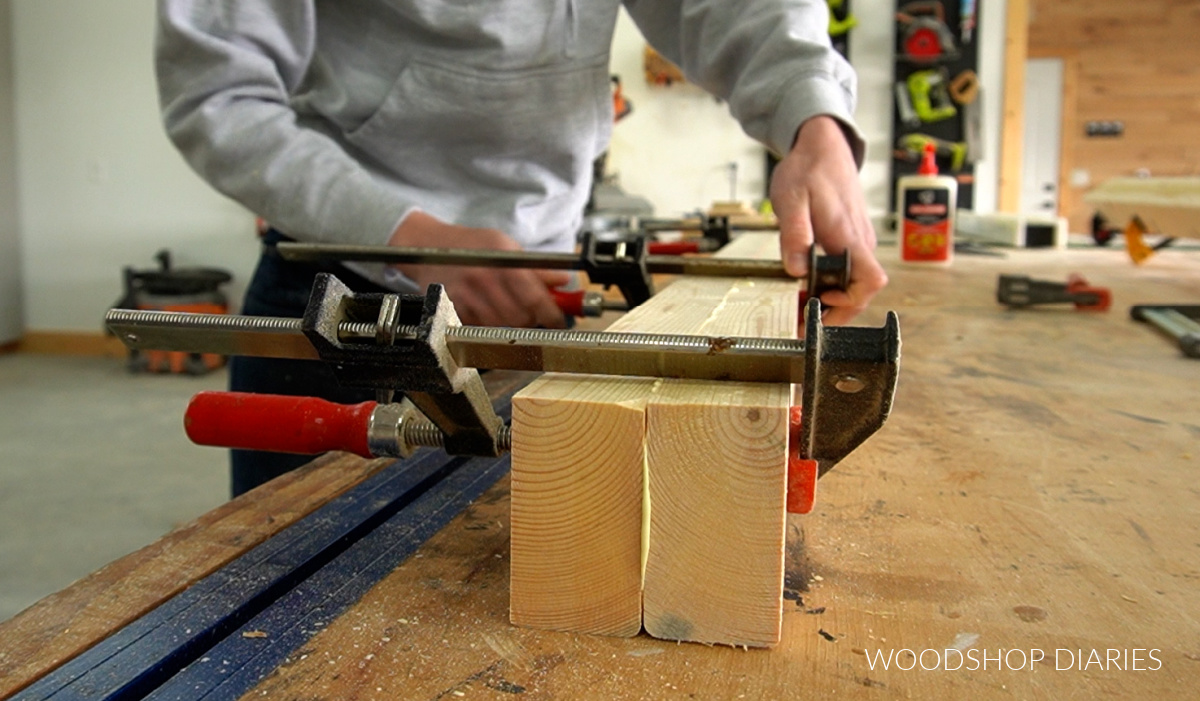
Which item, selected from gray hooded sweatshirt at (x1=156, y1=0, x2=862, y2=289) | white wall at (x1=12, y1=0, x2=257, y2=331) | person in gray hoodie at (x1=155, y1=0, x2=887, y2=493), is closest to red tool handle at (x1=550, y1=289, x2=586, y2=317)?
person in gray hoodie at (x1=155, y1=0, x2=887, y2=493)

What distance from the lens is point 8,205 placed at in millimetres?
5988

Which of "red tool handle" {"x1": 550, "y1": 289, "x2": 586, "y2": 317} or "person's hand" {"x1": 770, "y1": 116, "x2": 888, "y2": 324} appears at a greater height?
"person's hand" {"x1": 770, "y1": 116, "x2": 888, "y2": 324}

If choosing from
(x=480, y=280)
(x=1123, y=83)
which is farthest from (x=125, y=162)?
(x=1123, y=83)

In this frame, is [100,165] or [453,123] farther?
[100,165]

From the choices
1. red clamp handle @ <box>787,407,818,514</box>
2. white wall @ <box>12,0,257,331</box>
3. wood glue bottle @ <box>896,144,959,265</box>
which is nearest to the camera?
red clamp handle @ <box>787,407,818,514</box>

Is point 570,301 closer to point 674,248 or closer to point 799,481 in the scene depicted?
point 799,481

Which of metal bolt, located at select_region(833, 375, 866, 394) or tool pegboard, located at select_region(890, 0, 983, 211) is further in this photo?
tool pegboard, located at select_region(890, 0, 983, 211)

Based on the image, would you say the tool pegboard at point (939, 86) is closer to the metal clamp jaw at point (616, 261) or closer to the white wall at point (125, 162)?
the white wall at point (125, 162)

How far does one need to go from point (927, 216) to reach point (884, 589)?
219cm

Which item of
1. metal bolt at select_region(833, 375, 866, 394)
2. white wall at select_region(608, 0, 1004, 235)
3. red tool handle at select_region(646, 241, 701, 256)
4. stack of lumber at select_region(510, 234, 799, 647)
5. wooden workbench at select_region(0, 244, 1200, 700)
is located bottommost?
wooden workbench at select_region(0, 244, 1200, 700)

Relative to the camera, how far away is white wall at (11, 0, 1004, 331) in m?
5.45

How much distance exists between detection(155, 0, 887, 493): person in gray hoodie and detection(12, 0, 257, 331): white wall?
487 cm

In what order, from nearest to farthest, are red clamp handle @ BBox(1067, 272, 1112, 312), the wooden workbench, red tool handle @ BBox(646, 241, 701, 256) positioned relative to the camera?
the wooden workbench → red clamp handle @ BBox(1067, 272, 1112, 312) → red tool handle @ BBox(646, 241, 701, 256)

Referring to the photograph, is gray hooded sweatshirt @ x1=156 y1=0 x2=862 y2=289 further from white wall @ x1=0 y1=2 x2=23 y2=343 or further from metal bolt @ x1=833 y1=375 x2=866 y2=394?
white wall @ x1=0 y1=2 x2=23 y2=343
